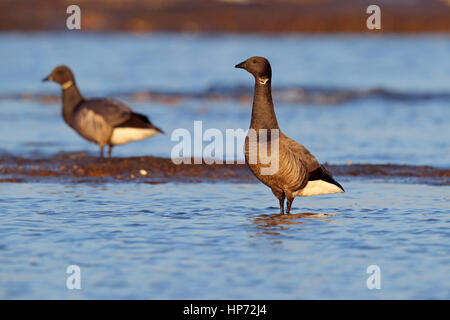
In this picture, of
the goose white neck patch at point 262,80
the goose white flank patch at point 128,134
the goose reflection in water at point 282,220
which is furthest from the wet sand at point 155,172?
the goose white neck patch at point 262,80

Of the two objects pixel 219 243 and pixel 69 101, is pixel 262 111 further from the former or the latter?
pixel 69 101

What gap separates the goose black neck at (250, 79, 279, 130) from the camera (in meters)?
10.8

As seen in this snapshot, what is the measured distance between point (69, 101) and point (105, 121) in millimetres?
980

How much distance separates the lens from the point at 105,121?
15984 millimetres

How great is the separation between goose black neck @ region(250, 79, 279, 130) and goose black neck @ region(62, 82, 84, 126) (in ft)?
20.3

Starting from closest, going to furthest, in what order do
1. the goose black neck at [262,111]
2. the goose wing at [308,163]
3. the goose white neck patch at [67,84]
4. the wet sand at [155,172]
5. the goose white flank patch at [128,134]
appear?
the goose black neck at [262,111], the goose wing at [308,163], the wet sand at [155,172], the goose white flank patch at [128,134], the goose white neck patch at [67,84]

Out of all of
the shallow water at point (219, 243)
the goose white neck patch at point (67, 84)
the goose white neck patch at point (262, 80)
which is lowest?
the shallow water at point (219, 243)

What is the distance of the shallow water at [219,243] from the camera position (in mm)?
8039

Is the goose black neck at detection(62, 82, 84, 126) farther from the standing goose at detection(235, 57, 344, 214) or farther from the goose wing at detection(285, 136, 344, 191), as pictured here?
the goose wing at detection(285, 136, 344, 191)

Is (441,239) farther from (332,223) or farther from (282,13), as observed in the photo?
(282,13)

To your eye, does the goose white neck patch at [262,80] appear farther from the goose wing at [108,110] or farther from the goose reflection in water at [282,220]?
the goose wing at [108,110]

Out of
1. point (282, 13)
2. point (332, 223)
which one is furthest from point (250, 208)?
point (282, 13)

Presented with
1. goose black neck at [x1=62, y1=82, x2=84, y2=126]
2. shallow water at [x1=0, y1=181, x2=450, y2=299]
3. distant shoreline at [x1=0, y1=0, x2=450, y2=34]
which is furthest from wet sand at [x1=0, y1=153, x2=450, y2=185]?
distant shoreline at [x1=0, y1=0, x2=450, y2=34]
